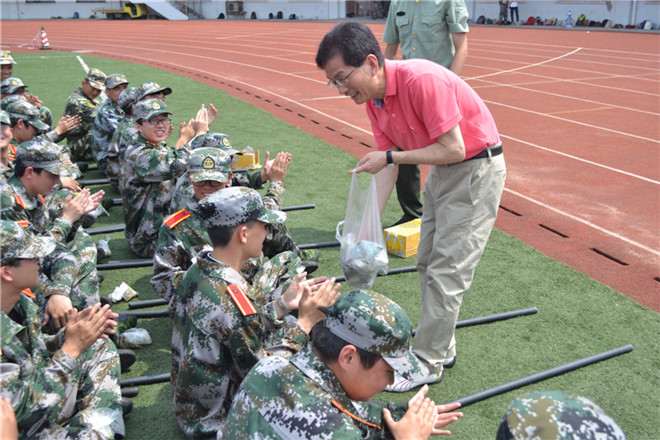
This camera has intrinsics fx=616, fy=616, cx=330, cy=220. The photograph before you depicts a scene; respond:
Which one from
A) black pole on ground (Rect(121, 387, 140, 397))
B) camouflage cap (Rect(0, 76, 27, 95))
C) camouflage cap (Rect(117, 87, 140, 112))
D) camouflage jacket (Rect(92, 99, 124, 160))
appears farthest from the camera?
camouflage cap (Rect(0, 76, 27, 95))

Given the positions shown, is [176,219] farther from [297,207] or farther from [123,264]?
[297,207]

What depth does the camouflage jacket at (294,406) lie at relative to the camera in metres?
2.01

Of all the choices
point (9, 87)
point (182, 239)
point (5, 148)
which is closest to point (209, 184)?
point (182, 239)

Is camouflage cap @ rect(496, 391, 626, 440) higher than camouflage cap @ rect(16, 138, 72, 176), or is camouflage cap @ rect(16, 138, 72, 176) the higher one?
camouflage cap @ rect(16, 138, 72, 176)

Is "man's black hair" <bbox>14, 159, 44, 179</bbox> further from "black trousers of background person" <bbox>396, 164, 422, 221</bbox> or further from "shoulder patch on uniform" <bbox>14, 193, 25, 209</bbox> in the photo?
"black trousers of background person" <bbox>396, 164, 422, 221</bbox>

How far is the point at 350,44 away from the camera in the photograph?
323 cm

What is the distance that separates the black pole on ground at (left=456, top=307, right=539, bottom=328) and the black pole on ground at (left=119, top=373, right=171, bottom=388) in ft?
6.82

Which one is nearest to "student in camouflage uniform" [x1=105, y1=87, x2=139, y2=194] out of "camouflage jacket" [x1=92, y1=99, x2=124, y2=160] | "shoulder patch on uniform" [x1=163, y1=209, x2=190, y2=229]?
"camouflage jacket" [x1=92, y1=99, x2=124, y2=160]

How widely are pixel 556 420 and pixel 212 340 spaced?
1.79 m

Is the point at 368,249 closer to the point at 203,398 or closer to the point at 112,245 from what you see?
the point at 203,398

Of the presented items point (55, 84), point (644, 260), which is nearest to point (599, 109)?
point (644, 260)

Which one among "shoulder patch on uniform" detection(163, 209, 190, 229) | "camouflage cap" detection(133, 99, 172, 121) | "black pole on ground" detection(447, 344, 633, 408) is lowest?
"black pole on ground" detection(447, 344, 633, 408)

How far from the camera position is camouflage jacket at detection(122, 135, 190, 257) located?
5.60m

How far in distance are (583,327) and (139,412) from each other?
314 centimetres
